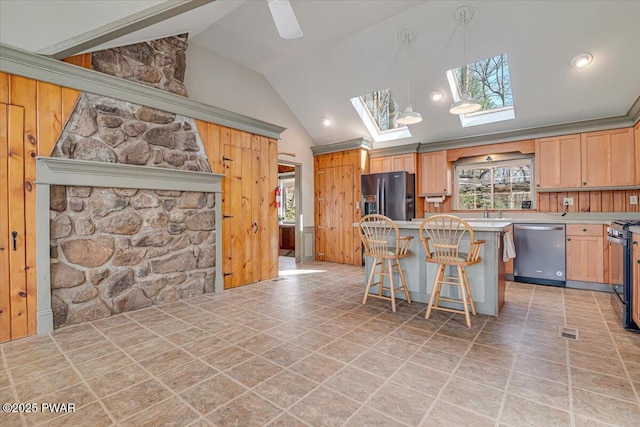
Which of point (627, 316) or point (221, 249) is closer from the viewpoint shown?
point (627, 316)

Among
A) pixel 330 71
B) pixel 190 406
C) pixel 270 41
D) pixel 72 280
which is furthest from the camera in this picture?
pixel 330 71

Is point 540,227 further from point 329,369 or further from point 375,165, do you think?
point 329,369

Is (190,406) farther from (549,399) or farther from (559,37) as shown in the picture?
(559,37)

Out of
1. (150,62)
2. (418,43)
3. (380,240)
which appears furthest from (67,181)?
(418,43)

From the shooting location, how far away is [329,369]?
2117 mm

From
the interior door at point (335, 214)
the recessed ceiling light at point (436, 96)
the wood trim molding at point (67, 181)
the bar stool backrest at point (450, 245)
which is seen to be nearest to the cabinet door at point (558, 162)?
the recessed ceiling light at point (436, 96)

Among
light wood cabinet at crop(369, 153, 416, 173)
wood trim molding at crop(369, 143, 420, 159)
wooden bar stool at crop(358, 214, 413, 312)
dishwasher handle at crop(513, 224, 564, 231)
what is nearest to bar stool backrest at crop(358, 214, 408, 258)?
wooden bar stool at crop(358, 214, 413, 312)

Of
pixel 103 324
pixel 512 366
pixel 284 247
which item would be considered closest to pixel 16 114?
pixel 103 324

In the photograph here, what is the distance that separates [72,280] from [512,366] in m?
3.88

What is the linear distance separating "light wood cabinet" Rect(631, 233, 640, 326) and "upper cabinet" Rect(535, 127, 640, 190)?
2.12m

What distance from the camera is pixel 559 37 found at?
3.58 m

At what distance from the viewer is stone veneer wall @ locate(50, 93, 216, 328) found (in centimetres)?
291

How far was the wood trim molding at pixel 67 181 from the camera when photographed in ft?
8.91

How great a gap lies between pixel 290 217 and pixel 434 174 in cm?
443
